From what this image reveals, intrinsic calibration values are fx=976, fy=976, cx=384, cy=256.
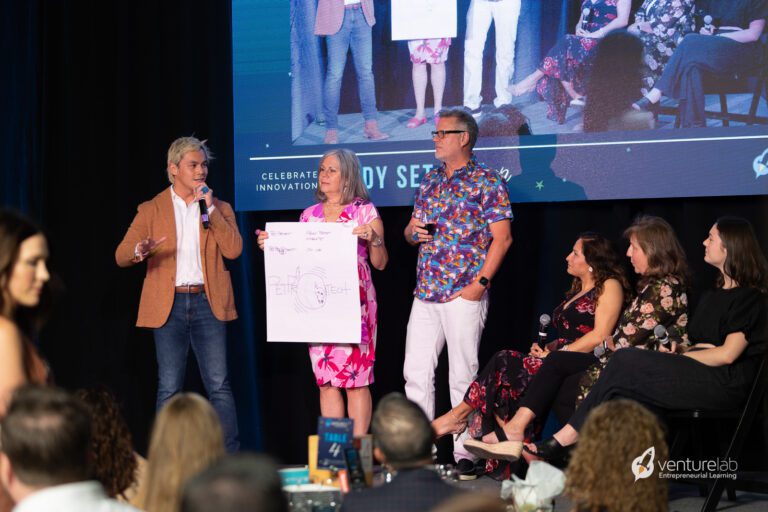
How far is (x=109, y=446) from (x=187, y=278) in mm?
2354

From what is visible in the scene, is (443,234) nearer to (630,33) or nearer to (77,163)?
(630,33)

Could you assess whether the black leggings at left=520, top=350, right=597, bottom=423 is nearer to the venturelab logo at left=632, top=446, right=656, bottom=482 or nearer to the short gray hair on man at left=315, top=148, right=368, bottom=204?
the short gray hair on man at left=315, top=148, right=368, bottom=204

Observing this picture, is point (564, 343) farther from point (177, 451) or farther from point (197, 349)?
point (177, 451)

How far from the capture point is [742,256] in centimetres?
418

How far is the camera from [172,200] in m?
4.99

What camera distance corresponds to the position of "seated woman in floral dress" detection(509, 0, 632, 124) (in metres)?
5.16

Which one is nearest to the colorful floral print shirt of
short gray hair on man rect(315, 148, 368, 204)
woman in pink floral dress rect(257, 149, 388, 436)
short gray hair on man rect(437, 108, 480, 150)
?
short gray hair on man rect(437, 108, 480, 150)

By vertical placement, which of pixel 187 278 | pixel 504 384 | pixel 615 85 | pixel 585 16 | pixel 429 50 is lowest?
pixel 504 384

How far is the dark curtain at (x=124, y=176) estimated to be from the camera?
580 cm

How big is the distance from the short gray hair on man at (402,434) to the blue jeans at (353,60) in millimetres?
3248

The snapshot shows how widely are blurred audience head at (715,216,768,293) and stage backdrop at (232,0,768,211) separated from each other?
849 mm

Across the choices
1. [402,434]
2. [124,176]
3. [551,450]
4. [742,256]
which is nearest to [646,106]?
[742,256]

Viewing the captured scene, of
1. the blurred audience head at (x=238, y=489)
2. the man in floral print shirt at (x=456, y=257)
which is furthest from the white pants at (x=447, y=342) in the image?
the blurred audience head at (x=238, y=489)

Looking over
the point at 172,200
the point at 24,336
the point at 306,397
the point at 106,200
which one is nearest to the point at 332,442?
the point at 24,336
